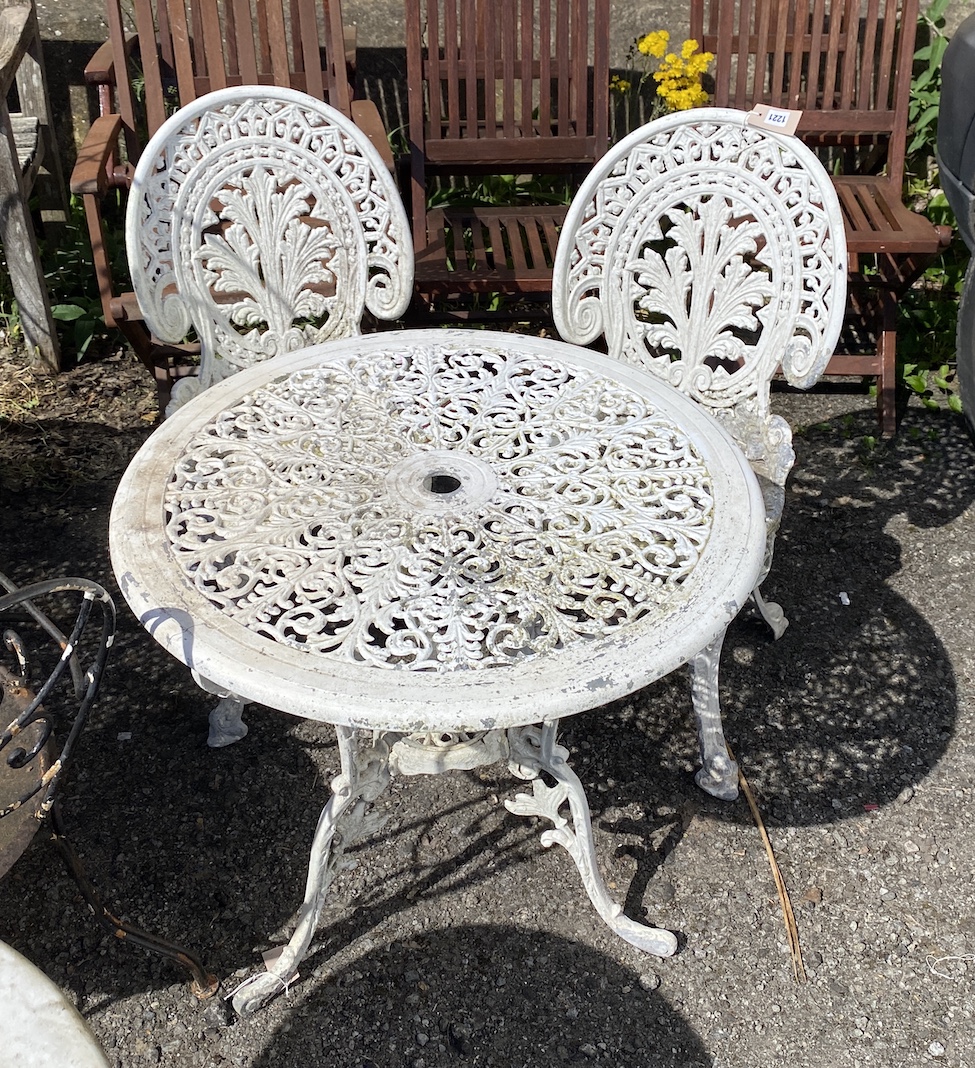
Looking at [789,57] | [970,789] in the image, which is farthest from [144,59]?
[970,789]

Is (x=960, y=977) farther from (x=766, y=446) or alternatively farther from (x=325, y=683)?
(x=325, y=683)

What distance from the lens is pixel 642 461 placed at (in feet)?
6.91

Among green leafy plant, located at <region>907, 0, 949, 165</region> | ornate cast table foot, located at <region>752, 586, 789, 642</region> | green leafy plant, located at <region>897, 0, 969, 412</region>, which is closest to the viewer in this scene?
ornate cast table foot, located at <region>752, 586, 789, 642</region>

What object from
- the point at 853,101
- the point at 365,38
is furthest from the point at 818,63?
the point at 365,38

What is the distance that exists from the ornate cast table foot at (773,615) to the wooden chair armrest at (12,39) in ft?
9.60

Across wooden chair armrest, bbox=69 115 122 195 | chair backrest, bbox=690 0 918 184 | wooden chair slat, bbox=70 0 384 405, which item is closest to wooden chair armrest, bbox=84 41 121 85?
wooden chair slat, bbox=70 0 384 405

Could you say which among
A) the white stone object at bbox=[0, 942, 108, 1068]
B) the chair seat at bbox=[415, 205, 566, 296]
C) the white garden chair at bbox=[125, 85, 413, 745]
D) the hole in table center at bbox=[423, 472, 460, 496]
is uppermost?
the white garden chair at bbox=[125, 85, 413, 745]

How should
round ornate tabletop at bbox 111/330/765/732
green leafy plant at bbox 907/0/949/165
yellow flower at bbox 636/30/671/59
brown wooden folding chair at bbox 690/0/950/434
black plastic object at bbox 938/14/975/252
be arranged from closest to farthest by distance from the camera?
1. round ornate tabletop at bbox 111/330/765/732
2. black plastic object at bbox 938/14/975/252
3. brown wooden folding chair at bbox 690/0/950/434
4. yellow flower at bbox 636/30/671/59
5. green leafy plant at bbox 907/0/949/165

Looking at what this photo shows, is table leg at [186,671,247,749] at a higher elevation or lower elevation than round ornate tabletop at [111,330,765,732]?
lower

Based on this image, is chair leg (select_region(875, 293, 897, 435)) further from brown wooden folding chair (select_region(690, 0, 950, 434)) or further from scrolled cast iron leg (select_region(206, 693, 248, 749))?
scrolled cast iron leg (select_region(206, 693, 248, 749))

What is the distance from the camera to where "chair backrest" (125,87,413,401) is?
251 centimetres

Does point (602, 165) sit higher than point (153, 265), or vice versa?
point (602, 165)

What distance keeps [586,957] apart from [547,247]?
8.01ft

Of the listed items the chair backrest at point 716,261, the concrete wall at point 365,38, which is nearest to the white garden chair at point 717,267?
the chair backrest at point 716,261
